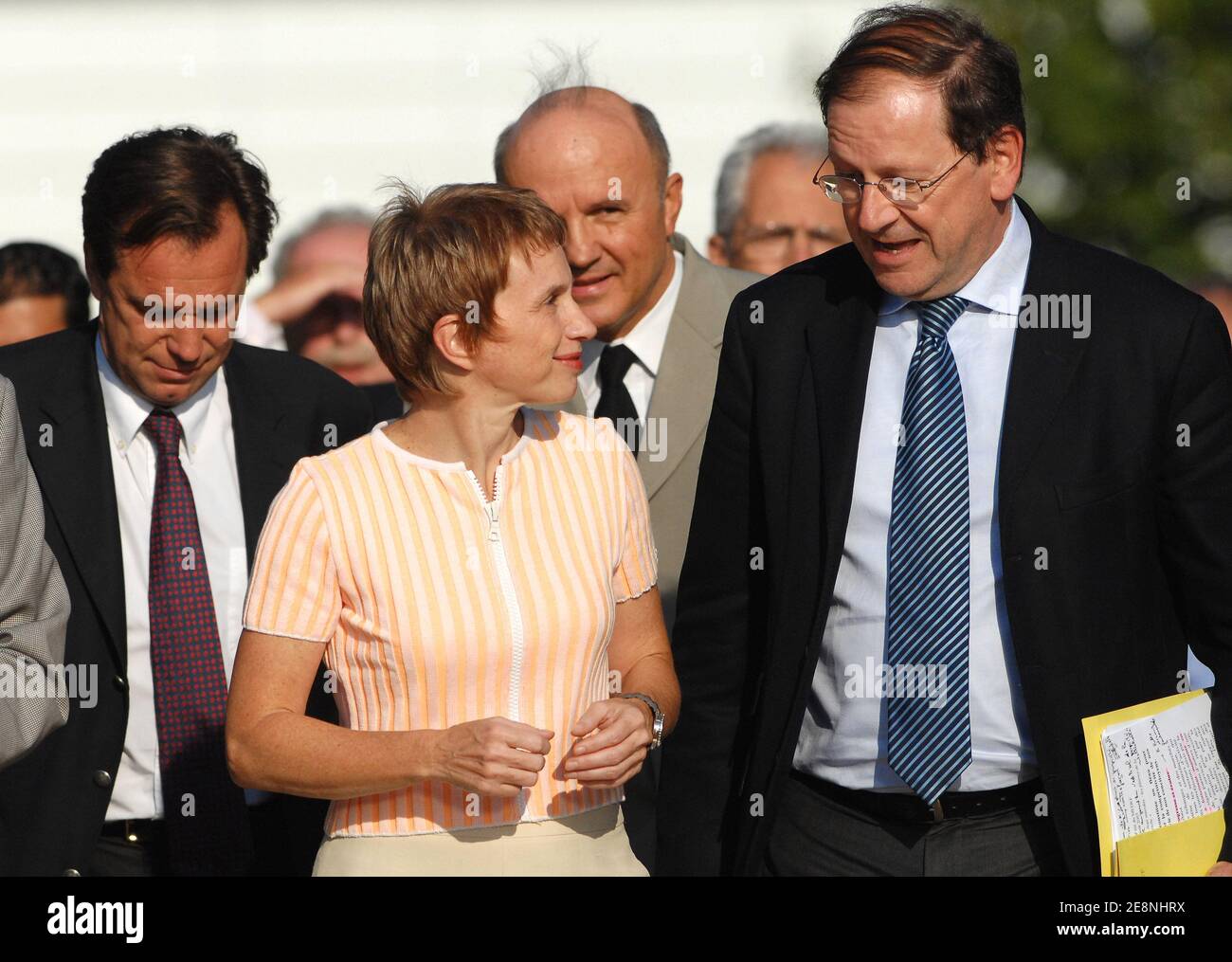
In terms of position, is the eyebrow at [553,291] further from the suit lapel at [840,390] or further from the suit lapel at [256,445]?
the suit lapel at [256,445]

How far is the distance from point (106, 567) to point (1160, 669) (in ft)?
7.48

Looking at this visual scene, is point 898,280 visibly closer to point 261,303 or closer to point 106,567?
point 106,567

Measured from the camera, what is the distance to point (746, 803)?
3426 mm

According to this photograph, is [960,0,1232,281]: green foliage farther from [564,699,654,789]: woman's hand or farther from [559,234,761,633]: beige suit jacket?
[564,699,654,789]: woman's hand

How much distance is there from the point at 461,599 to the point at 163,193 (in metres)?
1.47

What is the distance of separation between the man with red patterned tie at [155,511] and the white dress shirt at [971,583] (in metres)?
1.34

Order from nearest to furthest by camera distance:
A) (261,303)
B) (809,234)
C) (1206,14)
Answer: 1. (809,234)
2. (261,303)
3. (1206,14)

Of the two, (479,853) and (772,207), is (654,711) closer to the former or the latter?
(479,853)

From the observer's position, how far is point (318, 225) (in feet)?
23.7

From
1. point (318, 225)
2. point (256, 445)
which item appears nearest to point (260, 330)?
point (318, 225)

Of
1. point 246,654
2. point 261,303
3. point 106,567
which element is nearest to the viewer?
point 246,654

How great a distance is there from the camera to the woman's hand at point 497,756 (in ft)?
9.37

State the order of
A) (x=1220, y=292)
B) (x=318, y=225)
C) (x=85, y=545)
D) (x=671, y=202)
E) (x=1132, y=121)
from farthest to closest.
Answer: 1. (x=1132, y=121)
2. (x=318, y=225)
3. (x=1220, y=292)
4. (x=671, y=202)
5. (x=85, y=545)
